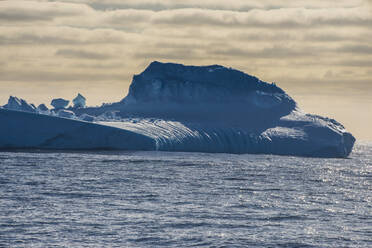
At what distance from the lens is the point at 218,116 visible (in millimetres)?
86125

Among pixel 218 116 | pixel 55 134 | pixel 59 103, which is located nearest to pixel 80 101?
pixel 59 103

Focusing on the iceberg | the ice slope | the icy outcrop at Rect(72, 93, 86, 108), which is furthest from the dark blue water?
the icy outcrop at Rect(72, 93, 86, 108)

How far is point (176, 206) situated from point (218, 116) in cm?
5448

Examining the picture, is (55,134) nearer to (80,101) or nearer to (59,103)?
(59,103)

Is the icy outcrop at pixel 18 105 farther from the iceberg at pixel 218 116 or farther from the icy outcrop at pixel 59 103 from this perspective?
the icy outcrop at pixel 59 103

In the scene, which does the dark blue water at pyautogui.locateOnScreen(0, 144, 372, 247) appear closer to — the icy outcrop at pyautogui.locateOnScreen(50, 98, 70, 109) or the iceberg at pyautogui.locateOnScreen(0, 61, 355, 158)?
the iceberg at pyautogui.locateOnScreen(0, 61, 355, 158)

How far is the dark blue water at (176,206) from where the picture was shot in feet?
80.2

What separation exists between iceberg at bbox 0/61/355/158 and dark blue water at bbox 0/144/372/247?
24.2 meters

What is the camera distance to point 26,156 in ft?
202

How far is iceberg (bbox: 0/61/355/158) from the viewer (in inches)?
3164

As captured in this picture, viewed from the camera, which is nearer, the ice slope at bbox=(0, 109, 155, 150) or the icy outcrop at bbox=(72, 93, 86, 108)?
the ice slope at bbox=(0, 109, 155, 150)

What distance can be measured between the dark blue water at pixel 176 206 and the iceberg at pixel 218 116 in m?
24.2

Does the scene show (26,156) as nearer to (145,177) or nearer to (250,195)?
(145,177)

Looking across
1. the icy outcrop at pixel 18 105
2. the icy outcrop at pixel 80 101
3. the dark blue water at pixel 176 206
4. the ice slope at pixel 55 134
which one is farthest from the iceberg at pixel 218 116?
the dark blue water at pixel 176 206
